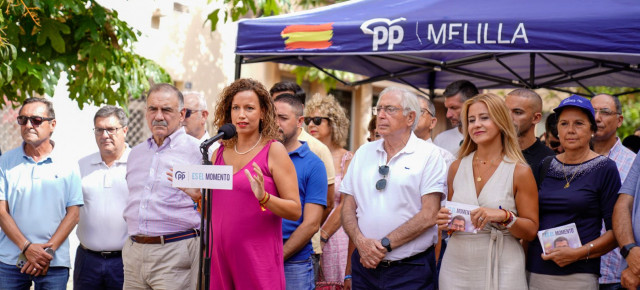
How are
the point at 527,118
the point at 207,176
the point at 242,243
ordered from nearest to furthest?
1. the point at 207,176
2. the point at 242,243
3. the point at 527,118

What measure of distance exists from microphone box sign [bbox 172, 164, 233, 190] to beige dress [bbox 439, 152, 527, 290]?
5.51 ft

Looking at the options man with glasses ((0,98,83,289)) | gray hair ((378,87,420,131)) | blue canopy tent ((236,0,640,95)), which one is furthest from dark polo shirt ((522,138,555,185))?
man with glasses ((0,98,83,289))

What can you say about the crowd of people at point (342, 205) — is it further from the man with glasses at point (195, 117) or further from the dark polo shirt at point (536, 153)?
the man with glasses at point (195, 117)

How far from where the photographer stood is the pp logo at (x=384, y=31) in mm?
5781

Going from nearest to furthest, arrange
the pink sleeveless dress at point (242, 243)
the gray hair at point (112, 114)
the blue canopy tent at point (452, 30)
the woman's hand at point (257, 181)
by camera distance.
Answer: the woman's hand at point (257, 181)
the pink sleeveless dress at point (242, 243)
the blue canopy tent at point (452, 30)
the gray hair at point (112, 114)

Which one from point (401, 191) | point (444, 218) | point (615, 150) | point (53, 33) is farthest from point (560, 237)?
point (53, 33)

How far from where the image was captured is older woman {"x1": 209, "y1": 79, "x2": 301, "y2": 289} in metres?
4.12

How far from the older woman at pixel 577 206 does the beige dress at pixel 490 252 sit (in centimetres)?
18

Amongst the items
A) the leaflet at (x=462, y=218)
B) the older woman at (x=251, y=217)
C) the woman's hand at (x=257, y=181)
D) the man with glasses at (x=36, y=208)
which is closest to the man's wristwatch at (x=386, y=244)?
the leaflet at (x=462, y=218)

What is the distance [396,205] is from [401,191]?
98 millimetres

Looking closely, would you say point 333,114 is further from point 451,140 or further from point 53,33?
point 53,33

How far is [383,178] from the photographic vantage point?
4934 mm

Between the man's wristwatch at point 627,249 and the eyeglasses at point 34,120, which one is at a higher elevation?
the eyeglasses at point 34,120

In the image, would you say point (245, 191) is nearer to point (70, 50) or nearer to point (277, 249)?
point (277, 249)
